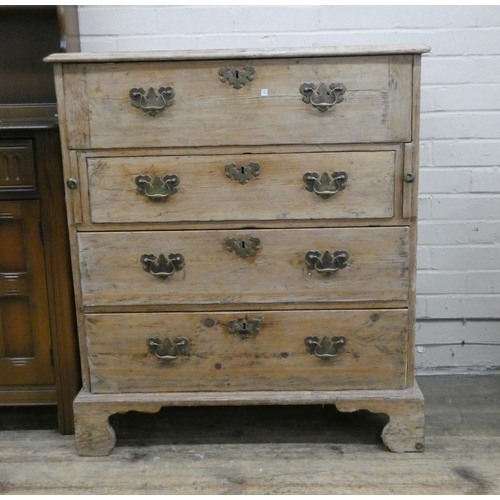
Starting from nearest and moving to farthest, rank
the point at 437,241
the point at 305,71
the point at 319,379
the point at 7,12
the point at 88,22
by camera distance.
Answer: the point at 305,71
the point at 319,379
the point at 7,12
the point at 88,22
the point at 437,241

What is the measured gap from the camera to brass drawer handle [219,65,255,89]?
1.84 metres

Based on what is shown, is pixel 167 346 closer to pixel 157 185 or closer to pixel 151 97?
pixel 157 185

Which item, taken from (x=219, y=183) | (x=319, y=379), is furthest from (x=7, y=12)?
(x=319, y=379)

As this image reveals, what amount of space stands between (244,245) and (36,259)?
2.32 feet

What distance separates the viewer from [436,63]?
2.48 meters

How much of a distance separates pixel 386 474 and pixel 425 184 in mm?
1176

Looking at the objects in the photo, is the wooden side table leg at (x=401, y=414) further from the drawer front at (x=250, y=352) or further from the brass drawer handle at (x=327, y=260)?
the brass drawer handle at (x=327, y=260)

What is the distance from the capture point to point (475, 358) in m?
2.73

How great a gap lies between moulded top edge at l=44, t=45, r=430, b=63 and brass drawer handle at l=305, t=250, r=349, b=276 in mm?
581

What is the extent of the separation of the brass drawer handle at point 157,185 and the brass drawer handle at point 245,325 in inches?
17.7

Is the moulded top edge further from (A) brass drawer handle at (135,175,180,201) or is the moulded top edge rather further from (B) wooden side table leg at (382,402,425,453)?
(B) wooden side table leg at (382,402,425,453)

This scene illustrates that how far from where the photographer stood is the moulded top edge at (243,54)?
1805 mm

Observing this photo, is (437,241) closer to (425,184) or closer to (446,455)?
(425,184)

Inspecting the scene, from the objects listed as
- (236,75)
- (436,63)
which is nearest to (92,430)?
(236,75)
